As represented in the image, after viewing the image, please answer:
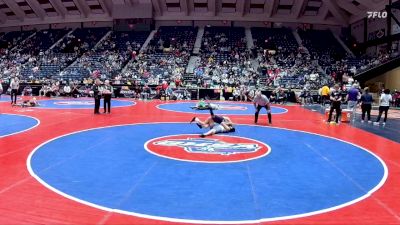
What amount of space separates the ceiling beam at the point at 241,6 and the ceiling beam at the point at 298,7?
5038 mm

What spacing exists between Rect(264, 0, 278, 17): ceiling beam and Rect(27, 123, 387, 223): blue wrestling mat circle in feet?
96.2

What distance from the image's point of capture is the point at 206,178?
625 cm

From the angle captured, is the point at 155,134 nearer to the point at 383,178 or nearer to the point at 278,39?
the point at 383,178

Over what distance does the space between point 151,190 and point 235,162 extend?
7.73ft

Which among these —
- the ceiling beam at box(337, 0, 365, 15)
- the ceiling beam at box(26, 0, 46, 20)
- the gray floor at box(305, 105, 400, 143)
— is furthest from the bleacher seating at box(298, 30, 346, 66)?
the ceiling beam at box(26, 0, 46, 20)

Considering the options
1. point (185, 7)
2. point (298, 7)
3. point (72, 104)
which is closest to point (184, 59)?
point (185, 7)

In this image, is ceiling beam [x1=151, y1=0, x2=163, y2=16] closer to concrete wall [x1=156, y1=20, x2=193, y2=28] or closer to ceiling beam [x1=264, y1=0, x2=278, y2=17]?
concrete wall [x1=156, y1=20, x2=193, y2=28]

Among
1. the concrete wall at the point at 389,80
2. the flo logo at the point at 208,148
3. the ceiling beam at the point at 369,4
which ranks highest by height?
the ceiling beam at the point at 369,4

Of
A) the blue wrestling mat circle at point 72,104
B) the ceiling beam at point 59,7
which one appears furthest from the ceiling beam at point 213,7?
the blue wrestling mat circle at point 72,104

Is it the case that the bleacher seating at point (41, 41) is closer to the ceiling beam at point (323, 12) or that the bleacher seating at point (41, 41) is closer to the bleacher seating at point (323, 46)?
the bleacher seating at point (323, 46)

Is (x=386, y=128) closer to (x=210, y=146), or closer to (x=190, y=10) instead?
(x=210, y=146)

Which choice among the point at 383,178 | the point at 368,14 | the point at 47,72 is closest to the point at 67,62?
the point at 47,72

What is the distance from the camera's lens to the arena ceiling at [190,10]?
1474 inches

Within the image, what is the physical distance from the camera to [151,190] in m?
5.56
